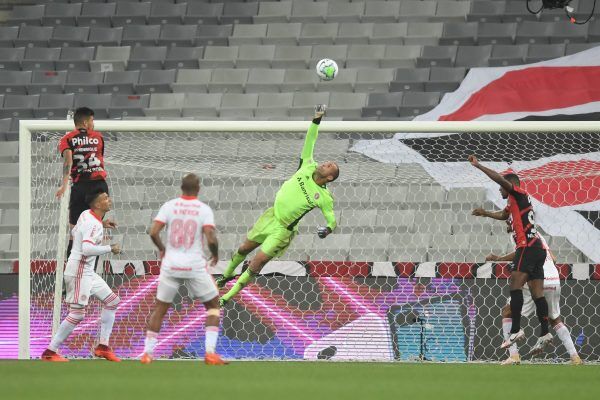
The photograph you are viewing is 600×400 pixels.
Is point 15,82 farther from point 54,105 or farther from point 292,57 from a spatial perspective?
point 292,57

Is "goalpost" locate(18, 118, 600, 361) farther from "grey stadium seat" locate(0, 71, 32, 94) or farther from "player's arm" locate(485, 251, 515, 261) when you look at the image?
"grey stadium seat" locate(0, 71, 32, 94)

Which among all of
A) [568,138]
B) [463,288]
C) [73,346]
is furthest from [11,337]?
[568,138]

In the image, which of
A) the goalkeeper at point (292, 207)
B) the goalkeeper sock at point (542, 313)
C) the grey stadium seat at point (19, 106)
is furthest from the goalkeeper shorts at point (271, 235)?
the grey stadium seat at point (19, 106)

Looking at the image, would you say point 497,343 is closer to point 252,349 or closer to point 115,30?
point 252,349

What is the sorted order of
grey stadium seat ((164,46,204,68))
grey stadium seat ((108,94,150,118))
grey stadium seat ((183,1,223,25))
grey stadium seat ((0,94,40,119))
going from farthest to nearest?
grey stadium seat ((183,1,223,25))
grey stadium seat ((164,46,204,68))
grey stadium seat ((0,94,40,119))
grey stadium seat ((108,94,150,118))

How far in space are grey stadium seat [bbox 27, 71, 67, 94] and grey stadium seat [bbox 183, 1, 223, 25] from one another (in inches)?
94.3

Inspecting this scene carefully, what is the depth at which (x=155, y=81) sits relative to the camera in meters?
18.3

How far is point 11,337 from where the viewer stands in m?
12.4

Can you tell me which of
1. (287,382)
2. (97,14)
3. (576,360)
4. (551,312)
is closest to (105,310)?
(287,382)

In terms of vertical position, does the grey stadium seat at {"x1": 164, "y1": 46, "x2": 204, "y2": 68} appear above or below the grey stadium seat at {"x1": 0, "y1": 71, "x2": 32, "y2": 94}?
above

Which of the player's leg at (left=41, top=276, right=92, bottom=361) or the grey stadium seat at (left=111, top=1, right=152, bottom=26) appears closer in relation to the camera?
the player's leg at (left=41, top=276, right=92, bottom=361)

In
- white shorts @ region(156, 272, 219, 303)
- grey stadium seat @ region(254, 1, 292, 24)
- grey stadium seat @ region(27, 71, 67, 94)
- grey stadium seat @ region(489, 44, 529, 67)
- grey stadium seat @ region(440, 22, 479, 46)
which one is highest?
grey stadium seat @ region(254, 1, 292, 24)

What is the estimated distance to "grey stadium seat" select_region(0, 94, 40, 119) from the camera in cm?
1808

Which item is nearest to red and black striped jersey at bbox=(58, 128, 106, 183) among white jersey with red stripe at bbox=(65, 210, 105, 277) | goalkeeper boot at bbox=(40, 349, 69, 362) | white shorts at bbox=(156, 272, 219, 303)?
white jersey with red stripe at bbox=(65, 210, 105, 277)
